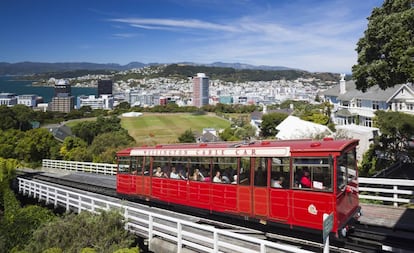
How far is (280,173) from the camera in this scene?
11430 millimetres

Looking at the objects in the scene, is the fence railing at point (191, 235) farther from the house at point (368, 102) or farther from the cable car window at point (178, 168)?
the house at point (368, 102)

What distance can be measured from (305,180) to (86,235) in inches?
282

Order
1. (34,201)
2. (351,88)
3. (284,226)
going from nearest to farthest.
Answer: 1. (284,226)
2. (34,201)
3. (351,88)

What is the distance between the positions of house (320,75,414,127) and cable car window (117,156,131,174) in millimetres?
37596

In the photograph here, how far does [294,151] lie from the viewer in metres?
11.0

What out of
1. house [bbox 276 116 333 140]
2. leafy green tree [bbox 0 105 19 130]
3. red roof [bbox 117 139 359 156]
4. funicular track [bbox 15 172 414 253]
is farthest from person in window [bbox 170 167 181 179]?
leafy green tree [bbox 0 105 19 130]

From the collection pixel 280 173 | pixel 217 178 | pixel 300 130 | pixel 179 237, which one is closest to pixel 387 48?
pixel 280 173

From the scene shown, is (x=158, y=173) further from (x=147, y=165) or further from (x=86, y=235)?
(x=86, y=235)

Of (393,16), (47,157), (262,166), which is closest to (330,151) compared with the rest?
(262,166)

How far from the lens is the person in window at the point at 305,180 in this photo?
10695mm

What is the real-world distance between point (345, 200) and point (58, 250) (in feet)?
28.4

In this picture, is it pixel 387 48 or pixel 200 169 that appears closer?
pixel 200 169

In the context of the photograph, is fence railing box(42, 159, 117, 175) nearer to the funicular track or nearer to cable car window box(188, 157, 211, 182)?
cable car window box(188, 157, 211, 182)

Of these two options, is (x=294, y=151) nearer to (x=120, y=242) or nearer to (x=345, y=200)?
(x=345, y=200)
